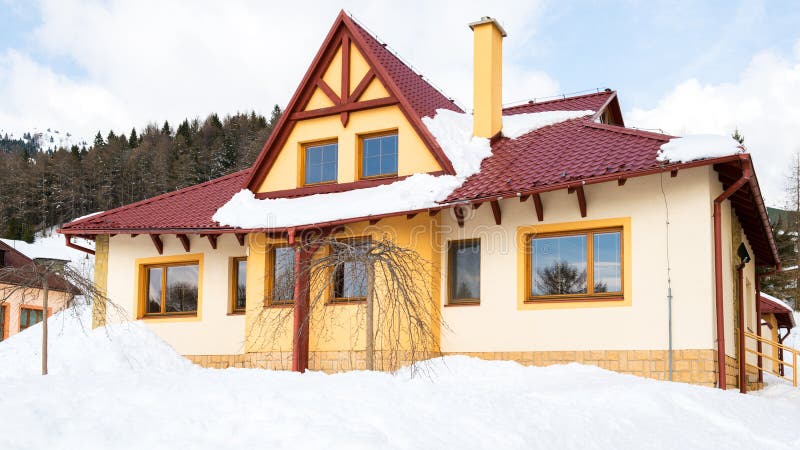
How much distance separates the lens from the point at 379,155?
14406 millimetres

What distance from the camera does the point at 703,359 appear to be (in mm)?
10680

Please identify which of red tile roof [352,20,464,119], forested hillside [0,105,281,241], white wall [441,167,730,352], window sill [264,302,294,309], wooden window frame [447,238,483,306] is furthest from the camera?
forested hillside [0,105,281,241]

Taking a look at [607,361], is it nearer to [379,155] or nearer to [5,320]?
[379,155]

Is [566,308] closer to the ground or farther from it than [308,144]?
closer to the ground

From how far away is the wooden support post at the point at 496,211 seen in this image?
12385 millimetres

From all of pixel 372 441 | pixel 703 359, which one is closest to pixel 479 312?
pixel 703 359

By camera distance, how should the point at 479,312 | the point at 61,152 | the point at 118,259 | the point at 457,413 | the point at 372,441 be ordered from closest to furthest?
the point at 372,441 → the point at 457,413 → the point at 479,312 → the point at 118,259 → the point at 61,152

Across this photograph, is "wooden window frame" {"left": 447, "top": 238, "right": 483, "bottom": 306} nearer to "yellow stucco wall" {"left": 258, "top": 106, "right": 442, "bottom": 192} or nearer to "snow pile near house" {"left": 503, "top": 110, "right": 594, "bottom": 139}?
"yellow stucco wall" {"left": 258, "top": 106, "right": 442, "bottom": 192}

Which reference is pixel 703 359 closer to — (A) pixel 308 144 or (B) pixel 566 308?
(B) pixel 566 308

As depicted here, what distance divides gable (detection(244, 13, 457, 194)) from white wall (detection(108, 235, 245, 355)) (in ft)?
4.98

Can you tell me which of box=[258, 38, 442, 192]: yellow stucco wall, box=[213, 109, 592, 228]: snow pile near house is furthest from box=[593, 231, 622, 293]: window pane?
box=[258, 38, 442, 192]: yellow stucco wall

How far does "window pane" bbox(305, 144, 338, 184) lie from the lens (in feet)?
48.8

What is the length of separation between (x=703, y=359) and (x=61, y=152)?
257 ft

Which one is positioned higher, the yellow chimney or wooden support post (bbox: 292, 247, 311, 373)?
the yellow chimney
